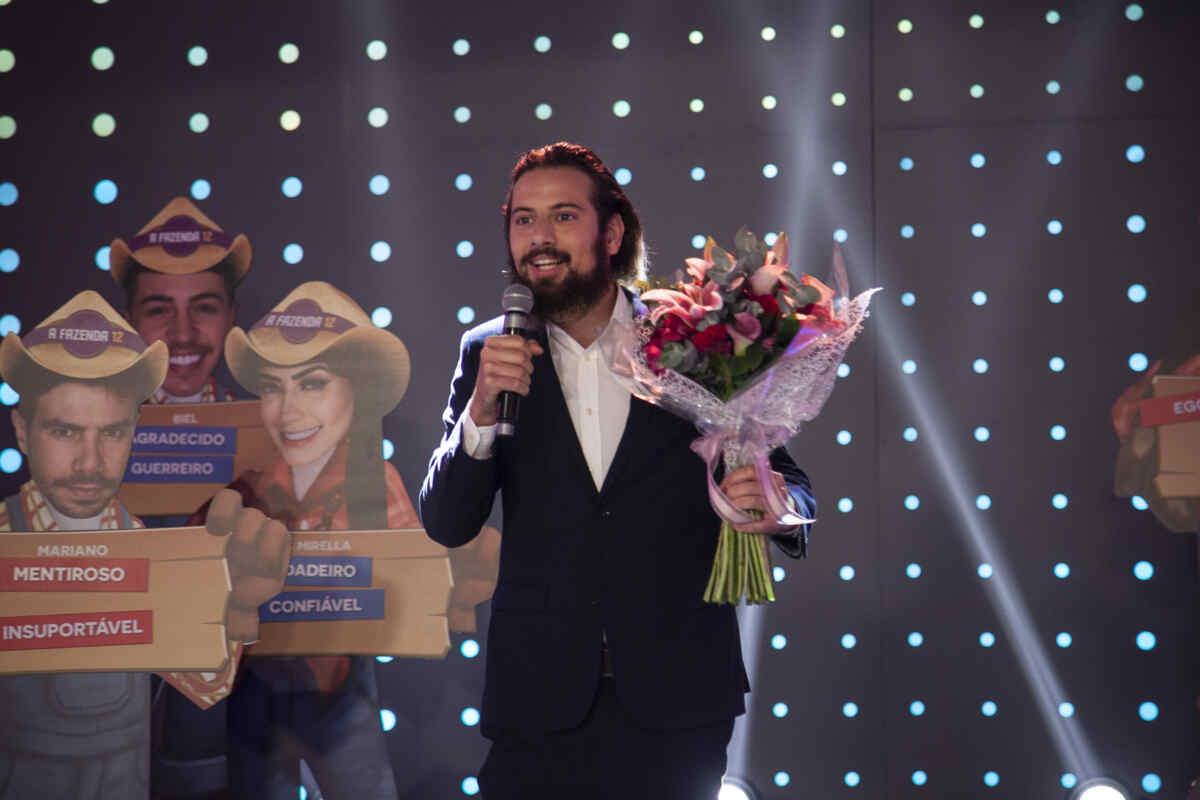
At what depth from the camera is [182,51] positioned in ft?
11.6

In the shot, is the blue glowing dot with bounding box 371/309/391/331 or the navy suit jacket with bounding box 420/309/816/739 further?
the blue glowing dot with bounding box 371/309/391/331

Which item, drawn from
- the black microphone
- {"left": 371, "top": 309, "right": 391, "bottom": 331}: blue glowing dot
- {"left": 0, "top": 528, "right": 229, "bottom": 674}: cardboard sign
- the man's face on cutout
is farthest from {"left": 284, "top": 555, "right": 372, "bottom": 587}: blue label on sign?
the black microphone

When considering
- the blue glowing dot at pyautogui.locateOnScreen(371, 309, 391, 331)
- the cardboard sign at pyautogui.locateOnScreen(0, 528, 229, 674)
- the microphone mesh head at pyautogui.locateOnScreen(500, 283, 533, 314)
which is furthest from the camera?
the blue glowing dot at pyautogui.locateOnScreen(371, 309, 391, 331)

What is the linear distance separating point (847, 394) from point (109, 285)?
8.39 ft

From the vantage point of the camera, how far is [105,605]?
10.9 ft

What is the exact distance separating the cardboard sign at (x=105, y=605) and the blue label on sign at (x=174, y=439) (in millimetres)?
293

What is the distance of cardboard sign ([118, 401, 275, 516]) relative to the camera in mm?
3361

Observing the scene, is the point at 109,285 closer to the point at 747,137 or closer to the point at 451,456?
the point at 451,456

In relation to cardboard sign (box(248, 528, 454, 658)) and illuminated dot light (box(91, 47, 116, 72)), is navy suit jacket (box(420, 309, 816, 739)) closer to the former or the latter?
cardboard sign (box(248, 528, 454, 658))

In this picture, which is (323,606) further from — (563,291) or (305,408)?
(563,291)

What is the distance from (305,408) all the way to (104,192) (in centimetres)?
105

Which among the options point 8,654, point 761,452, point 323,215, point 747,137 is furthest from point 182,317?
point 761,452

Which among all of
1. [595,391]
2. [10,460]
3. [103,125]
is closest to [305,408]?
[10,460]

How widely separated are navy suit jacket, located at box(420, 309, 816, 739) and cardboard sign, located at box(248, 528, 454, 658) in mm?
1262
